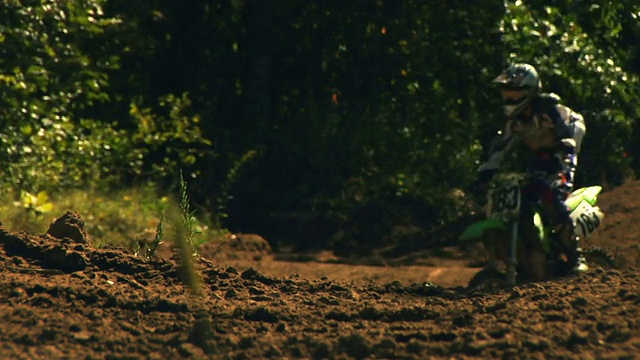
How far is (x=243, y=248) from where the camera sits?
1159 centimetres

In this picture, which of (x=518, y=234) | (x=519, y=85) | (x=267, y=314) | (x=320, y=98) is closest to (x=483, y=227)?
(x=518, y=234)

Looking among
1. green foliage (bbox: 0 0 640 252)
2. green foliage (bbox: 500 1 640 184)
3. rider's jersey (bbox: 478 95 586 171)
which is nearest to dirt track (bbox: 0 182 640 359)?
rider's jersey (bbox: 478 95 586 171)

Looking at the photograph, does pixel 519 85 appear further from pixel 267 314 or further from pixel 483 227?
pixel 267 314

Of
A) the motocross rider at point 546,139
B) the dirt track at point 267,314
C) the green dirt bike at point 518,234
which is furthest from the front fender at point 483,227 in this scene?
the dirt track at point 267,314

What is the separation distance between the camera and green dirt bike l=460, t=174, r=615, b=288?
8820 millimetres

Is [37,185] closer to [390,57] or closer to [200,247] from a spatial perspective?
[200,247]

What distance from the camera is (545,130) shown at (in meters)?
9.06

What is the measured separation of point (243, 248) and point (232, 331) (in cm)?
539

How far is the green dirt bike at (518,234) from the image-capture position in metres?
8.82

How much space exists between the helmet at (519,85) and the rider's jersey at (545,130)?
8 cm

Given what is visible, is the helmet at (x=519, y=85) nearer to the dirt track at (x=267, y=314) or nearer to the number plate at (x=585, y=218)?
the number plate at (x=585, y=218)

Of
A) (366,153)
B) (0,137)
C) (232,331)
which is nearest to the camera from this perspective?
(232,331)

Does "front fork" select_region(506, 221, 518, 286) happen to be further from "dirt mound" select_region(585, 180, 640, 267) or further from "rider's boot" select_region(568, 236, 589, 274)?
"dirt mound" select_region(585, 180, 640, 267)

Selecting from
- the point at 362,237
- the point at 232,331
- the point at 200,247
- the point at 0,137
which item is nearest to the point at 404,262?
the point at 362,237
